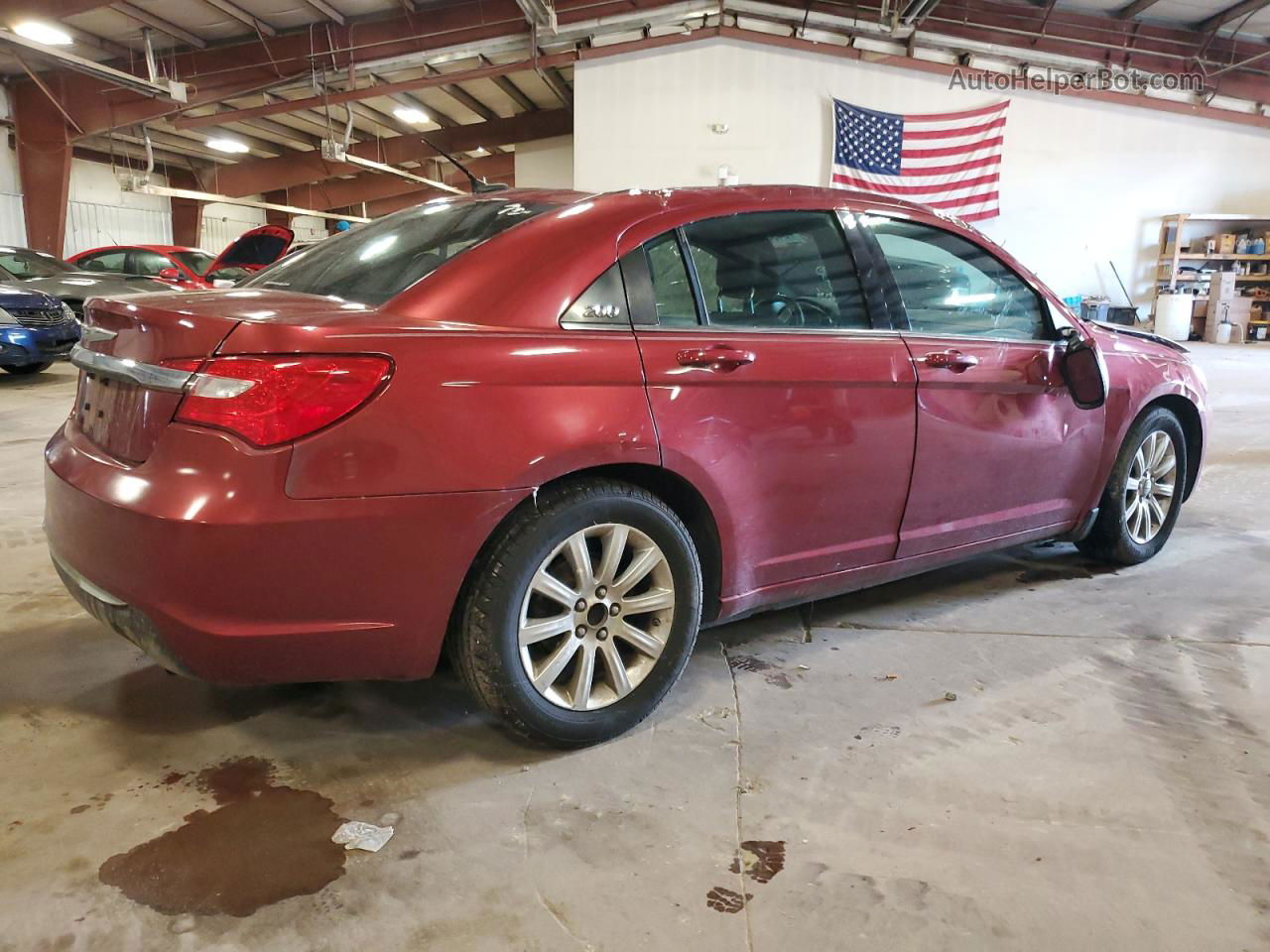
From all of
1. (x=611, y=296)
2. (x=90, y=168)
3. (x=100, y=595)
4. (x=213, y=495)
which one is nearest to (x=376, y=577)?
(x=213, y=495)

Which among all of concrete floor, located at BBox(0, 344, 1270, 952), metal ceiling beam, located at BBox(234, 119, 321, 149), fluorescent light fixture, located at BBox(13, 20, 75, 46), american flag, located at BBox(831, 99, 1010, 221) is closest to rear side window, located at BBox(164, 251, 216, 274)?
fluorescent light fixture, located at BBox(13, 20, 75, 46)

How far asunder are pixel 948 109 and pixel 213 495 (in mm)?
14902

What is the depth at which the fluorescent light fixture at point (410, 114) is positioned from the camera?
18.1m

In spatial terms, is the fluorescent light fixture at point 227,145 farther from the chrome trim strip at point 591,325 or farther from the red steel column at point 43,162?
the chrome trim strip at point 591,325

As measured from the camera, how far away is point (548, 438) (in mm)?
1949

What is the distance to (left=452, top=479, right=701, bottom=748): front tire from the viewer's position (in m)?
1.97

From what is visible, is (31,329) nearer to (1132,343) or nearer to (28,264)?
(28,264)

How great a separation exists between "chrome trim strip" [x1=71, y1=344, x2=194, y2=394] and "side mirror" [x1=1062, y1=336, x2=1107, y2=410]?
2719mm

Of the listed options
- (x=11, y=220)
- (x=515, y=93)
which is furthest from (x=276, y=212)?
(x=515, y=93)

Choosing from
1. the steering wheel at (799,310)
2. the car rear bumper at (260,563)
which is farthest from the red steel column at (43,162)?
the steering wheel at (799,310)

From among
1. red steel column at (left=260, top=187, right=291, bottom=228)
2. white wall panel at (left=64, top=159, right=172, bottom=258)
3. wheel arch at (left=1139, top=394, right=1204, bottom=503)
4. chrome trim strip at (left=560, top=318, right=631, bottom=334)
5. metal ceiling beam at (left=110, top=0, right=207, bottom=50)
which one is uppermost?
metal ceiling beam at (left=110, top=0, right=207, bottom=50)

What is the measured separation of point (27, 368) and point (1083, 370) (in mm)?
10251

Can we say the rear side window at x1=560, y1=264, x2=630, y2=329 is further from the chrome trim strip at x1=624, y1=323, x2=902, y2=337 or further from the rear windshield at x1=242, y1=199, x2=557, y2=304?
the rear windshield at x1=242, y1=199, x2=557, y2=304

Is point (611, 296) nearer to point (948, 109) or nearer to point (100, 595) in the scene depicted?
point (100, 595)
